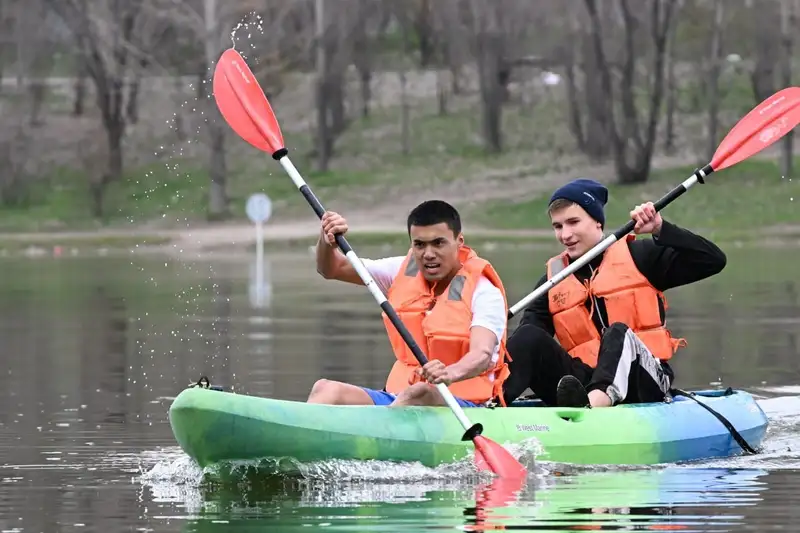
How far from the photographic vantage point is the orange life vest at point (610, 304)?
941cm

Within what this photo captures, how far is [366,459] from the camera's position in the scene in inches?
326

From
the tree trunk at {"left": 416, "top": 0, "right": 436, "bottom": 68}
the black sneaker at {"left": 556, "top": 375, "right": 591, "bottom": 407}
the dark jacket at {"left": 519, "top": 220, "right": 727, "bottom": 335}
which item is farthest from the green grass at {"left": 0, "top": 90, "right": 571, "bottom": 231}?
the black sneaker at {"left": 556, "top": 375, "right": 591, "bottom": 407}

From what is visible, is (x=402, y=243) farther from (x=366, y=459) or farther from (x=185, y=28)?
(x=366, y=459)

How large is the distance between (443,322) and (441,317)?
2 cm

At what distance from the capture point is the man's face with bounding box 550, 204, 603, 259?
9328 millimetres

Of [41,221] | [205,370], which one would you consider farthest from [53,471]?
[41,221]

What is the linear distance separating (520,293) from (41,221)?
1911cm

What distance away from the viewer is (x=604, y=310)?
31.0 feet

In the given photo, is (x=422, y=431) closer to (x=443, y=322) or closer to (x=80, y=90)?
→ (x=443, y=322)

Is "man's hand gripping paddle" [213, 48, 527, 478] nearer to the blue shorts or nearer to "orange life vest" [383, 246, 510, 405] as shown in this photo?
"orange life vest" [383, 246, 510, 405]

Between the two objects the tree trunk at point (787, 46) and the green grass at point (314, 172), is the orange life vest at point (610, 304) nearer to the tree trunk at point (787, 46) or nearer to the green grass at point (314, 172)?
the green grass at point (314, 172)

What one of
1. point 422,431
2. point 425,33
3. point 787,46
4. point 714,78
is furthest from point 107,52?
point 422,431

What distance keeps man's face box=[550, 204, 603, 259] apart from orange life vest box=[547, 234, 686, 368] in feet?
0.34

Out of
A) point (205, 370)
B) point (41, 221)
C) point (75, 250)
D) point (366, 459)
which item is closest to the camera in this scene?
point (366, 459)
